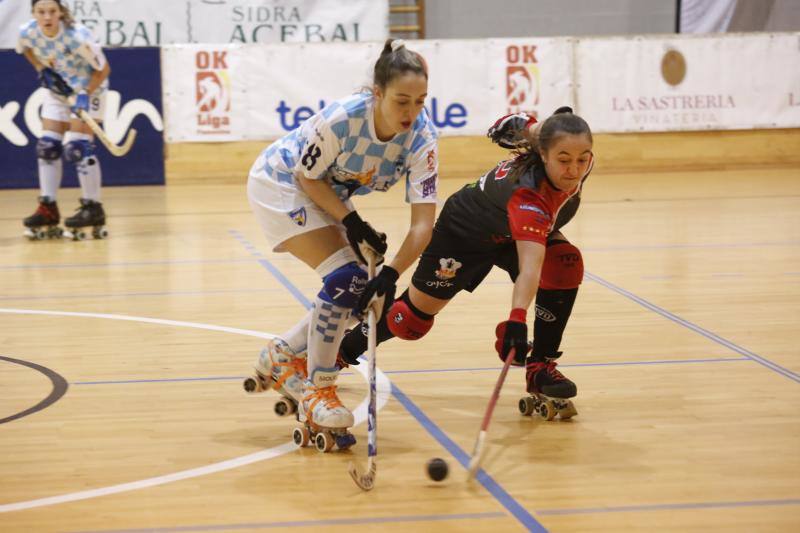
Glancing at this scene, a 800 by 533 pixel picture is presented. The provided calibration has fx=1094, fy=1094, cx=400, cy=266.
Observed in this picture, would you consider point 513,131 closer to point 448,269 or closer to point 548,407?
point 448,269

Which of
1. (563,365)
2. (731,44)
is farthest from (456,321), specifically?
(731,44)

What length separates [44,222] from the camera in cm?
820

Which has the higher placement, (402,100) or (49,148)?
(402,100)

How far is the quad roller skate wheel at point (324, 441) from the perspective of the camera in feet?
10.9

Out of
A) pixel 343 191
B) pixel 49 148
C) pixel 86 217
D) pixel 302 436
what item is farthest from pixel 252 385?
pixel 49 148

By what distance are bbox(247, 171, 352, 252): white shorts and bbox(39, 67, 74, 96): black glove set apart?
4869 mm

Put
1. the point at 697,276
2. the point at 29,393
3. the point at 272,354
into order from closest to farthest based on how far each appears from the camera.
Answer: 1. the point at 272,354
2. the point at 29,393
3. the point at 697,276

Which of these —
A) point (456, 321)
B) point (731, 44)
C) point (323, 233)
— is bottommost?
point (456, 321)

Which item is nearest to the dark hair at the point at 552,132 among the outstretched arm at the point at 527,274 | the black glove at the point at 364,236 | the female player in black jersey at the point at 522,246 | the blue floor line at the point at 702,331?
the female player in black jersey at the point at 522,246

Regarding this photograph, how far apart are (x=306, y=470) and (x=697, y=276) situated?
379 centimetres

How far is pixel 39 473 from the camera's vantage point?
10.3 ft

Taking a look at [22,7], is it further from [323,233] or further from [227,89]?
[323,233]

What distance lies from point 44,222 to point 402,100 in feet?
18.8

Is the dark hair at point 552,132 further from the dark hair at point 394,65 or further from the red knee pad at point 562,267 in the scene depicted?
the dark hair at point 394,65
